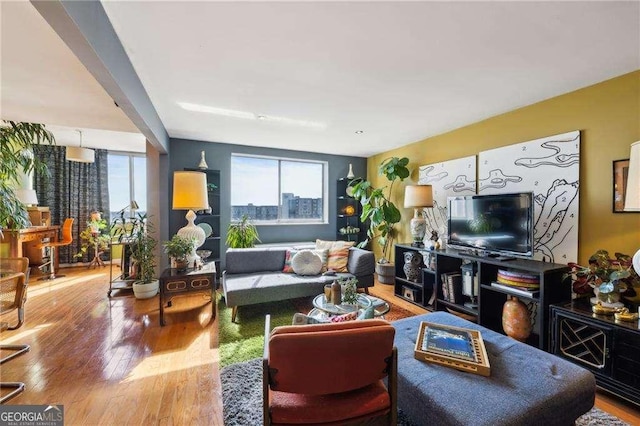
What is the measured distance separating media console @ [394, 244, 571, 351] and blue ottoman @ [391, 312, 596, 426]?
0.86m

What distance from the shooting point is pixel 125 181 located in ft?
18.7

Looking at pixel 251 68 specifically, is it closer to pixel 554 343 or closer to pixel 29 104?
pixel 29 104

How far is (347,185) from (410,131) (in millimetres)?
1946

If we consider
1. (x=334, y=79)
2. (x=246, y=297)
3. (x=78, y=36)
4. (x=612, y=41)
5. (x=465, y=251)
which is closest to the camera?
(x=78, y=36)

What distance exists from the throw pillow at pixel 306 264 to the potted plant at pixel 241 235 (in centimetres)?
117

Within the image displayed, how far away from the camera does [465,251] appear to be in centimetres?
313

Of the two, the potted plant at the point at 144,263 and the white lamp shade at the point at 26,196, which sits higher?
the white lamp shade at the point at 26,196

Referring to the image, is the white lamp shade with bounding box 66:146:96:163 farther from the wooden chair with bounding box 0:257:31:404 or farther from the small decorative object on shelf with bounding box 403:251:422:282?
the small decorative object on shelf with bounding box 403:251:422:282

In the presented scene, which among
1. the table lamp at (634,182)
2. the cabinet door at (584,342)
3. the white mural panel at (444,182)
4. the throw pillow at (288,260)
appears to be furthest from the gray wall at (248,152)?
the table lamp at (634,182)

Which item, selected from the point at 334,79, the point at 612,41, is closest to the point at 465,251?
the point at 612,41

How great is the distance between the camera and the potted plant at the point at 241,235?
427 cm

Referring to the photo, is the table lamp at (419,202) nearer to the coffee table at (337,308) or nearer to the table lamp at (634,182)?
the coffee table at (337,308)

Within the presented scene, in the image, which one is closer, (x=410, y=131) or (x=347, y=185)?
(x=410, y=131)

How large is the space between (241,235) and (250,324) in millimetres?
1763
